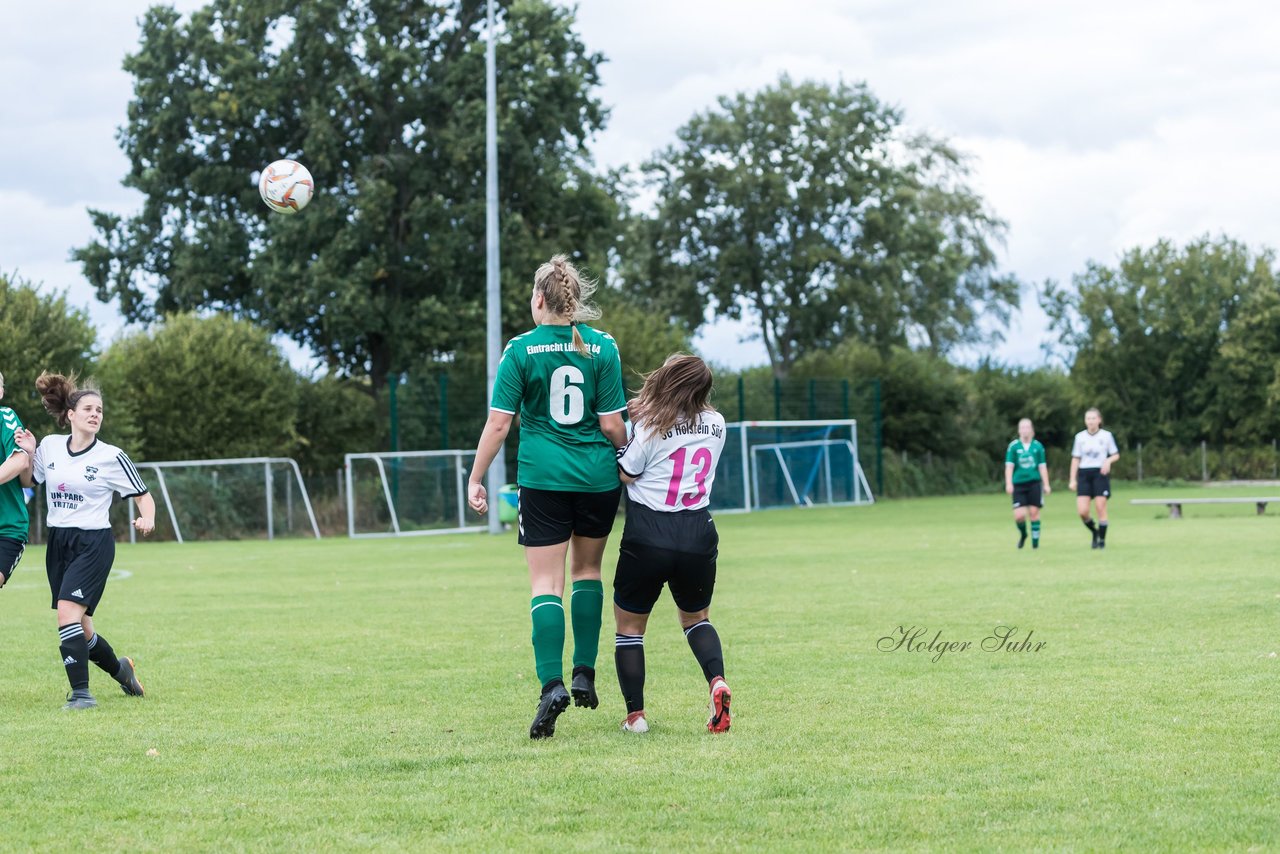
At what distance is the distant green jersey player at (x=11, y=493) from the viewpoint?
8.19 m

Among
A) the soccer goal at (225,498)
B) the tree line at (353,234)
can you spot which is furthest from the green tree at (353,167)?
the soccer goal at (225,498)

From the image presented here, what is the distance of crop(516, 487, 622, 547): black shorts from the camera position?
22.4 feet

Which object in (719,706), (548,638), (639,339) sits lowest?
(719,706)

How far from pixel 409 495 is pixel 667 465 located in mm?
25244

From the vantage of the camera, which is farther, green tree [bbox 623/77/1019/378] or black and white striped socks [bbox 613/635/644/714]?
green tree [bbox 623/77/1019/378]

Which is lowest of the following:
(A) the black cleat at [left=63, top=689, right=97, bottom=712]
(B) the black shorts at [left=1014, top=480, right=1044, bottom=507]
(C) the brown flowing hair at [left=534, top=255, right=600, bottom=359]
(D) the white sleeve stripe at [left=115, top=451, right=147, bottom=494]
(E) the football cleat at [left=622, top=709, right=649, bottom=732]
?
(A) the black cleat at [left=63, top=689, right=97, bottom=712]

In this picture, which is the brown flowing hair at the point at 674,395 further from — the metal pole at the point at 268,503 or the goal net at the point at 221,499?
the metal pole at the point at 268,503

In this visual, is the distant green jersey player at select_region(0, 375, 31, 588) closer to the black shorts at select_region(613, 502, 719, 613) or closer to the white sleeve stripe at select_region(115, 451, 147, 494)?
the white sleeve stripe at select_region(115, 451, 147, 494)

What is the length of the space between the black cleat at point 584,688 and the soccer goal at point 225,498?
2380 cm

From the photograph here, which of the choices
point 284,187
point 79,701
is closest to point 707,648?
point 79,701

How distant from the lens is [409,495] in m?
31.6

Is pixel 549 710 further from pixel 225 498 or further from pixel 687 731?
pixel 225 498

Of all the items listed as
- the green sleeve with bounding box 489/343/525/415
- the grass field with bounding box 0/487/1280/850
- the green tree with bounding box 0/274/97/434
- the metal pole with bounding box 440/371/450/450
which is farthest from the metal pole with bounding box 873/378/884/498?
the green sleeve with bounding box 489/343/525/415

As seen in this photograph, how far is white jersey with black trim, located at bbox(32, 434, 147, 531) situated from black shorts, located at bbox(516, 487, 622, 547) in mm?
2625
